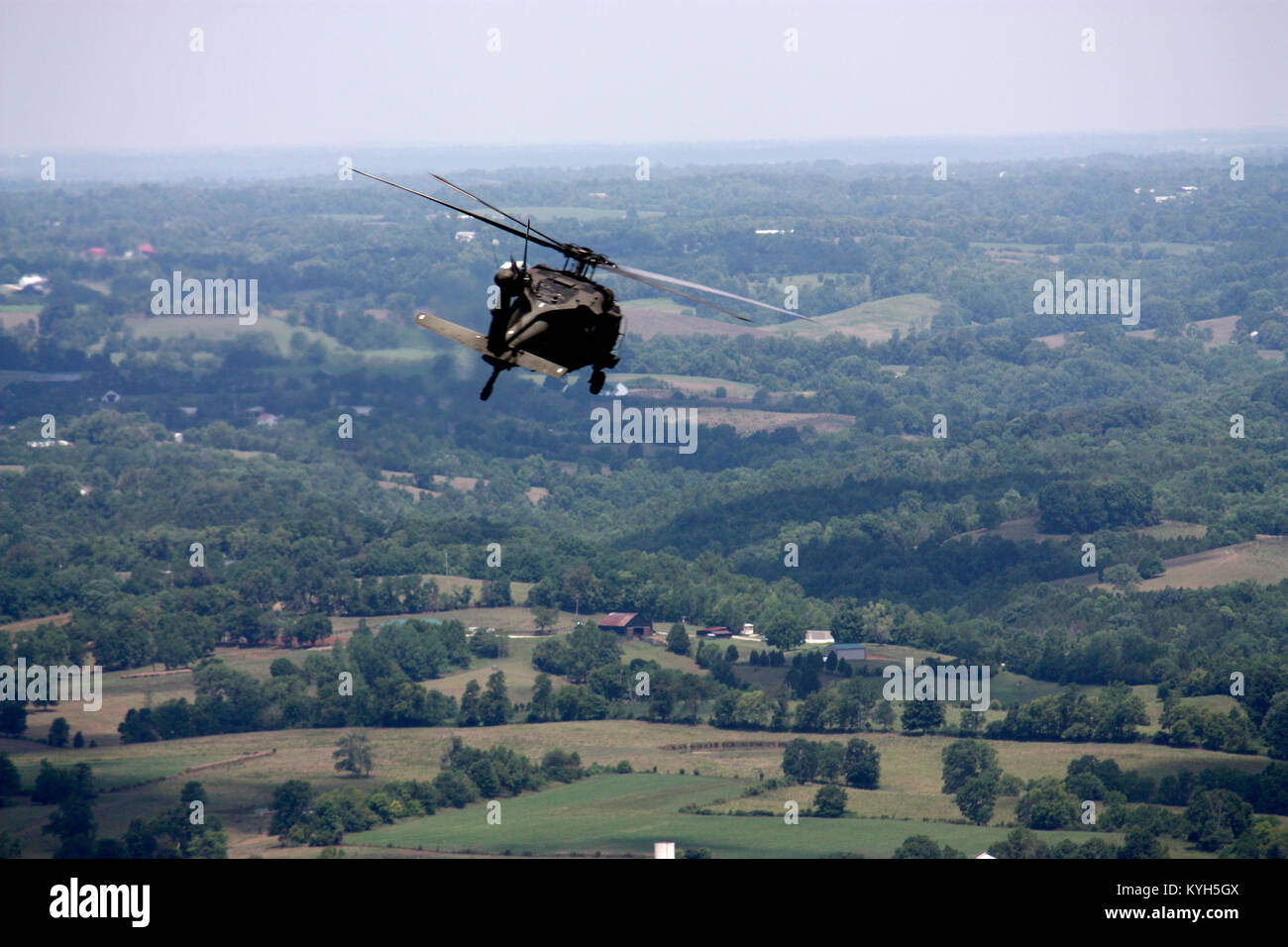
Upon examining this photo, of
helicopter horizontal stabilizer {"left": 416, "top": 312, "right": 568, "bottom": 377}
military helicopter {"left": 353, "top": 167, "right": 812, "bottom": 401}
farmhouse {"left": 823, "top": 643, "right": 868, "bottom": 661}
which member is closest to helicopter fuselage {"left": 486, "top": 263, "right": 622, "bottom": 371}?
military helicopter {"left": 353, "top": 167, "right": 812, "bottom": 401}

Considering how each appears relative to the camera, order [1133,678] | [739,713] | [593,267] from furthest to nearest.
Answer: [1133,678]
[739,713]
[593,267]

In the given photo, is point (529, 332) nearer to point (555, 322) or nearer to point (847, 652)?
point (555, 322)

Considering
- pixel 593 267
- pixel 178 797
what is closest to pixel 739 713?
pixel 178 797

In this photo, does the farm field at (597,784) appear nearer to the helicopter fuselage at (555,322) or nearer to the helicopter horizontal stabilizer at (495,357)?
the helicopter horizontal stabilizer at (495,357)

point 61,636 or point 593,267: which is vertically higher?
point 593,267

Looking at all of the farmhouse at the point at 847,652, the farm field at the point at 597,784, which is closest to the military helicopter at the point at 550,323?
the farm field at the point at 597,784

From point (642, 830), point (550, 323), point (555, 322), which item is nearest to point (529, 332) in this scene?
point (550, 323)
